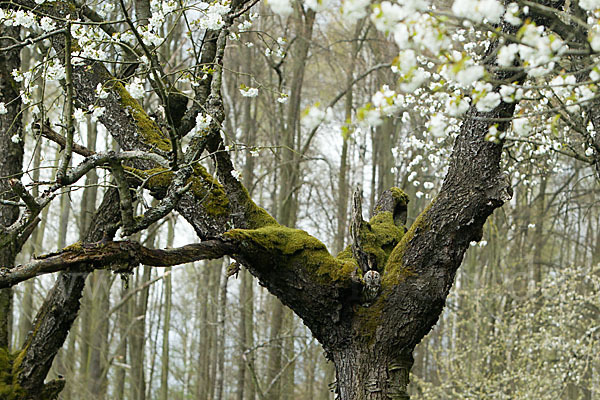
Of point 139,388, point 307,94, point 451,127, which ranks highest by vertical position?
point 307,94

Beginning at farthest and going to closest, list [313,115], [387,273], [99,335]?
[99,335]
[387,273]
[313,115]

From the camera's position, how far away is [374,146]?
1244 cm

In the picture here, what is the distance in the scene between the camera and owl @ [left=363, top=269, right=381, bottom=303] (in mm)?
3693

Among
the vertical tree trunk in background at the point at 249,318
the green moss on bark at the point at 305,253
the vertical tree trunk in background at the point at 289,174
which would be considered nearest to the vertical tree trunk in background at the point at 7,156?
the green moss on bark at the point at 305,253

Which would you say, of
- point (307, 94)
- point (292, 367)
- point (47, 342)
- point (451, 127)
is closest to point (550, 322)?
point (292, 367)

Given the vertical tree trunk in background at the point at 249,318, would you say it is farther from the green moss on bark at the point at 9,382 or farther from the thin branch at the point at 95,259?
the thin branch at the point at 95,259

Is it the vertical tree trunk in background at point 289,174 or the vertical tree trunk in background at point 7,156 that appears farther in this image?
the vertical tree trunk in background at point 289,174

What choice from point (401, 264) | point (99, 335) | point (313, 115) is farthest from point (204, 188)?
point (99, 335)

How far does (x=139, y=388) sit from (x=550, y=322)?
7.04m

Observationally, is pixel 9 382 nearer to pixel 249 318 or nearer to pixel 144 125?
pixel 144 125

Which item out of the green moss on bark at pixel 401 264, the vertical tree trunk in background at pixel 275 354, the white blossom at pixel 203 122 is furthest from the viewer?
the vertical tree trunk in background at pixel 275 354

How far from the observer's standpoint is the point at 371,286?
12.1ft

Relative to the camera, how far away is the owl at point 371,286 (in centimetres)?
369

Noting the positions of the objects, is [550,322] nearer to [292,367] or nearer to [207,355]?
[292,367]
